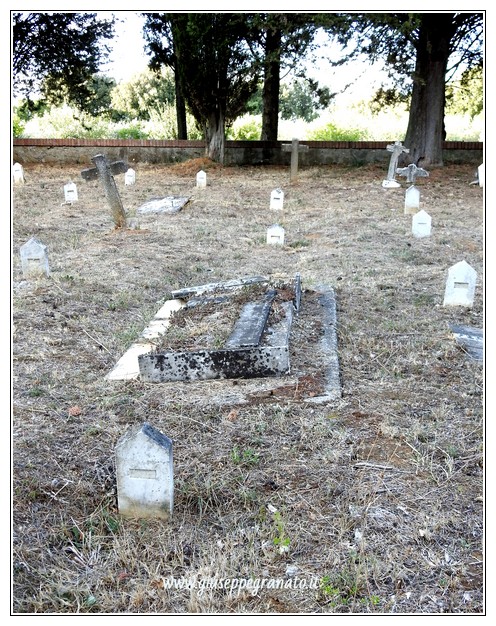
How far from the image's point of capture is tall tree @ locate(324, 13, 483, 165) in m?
12.5

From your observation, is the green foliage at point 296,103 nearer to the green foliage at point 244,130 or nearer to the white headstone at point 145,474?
the green foliage at point 244,130

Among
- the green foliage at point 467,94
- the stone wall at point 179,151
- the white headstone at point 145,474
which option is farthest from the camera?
the stone wall at point 179,151

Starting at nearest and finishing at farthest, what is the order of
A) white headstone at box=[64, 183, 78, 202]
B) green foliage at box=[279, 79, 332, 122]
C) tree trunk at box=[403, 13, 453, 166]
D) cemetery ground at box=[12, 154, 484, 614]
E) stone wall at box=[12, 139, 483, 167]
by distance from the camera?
cemetery ground at box=[12, 154, 484, 614] → white headstone at box=[64, 183, 78, 202] → tree trunk at box=[403, 13, 453, 166] → stone wall at box=[12, 139, 483, 167] → green foliage at box=[279, 79, 332, 122]

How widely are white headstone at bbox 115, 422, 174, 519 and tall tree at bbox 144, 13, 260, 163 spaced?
13.8 m

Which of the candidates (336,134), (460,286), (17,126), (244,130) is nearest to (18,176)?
(17,126)

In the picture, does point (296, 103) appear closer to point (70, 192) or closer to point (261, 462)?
Result: point (70, 192)

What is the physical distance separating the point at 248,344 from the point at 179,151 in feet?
47.0

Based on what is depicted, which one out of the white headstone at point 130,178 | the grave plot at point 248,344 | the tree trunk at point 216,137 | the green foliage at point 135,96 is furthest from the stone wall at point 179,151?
the green foliage at point 135,96

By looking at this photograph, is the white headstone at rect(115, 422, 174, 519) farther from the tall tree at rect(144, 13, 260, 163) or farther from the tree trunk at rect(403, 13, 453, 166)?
the tall tree at rect(144, 13, 260, 163)

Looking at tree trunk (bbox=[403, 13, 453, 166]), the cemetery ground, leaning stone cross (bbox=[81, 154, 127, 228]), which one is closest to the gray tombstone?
leaning stone cross (bbox=[81, 154, 127, 228])

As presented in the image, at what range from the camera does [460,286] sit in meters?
5.73

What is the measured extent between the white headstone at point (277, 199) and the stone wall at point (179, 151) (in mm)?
5842

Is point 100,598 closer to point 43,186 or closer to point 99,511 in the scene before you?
point 99,511

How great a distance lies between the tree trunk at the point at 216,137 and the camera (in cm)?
1648
